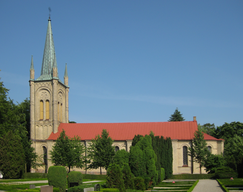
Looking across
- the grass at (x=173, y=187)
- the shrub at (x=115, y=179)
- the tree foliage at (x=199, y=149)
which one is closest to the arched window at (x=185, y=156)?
A: the tree foliage at (x=199, y=149)

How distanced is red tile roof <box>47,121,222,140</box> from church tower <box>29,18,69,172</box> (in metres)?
2.25

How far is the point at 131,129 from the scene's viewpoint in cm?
5328

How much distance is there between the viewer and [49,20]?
187ft

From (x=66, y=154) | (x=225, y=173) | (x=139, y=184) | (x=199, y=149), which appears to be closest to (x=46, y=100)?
(x=66, y=154)

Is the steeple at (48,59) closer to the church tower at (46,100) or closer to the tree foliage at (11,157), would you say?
the church tower at (46,100)

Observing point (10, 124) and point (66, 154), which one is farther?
point (10, 124)

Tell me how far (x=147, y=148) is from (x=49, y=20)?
124 feet

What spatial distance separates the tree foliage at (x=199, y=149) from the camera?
4650cm

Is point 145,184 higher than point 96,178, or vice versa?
point 145,184

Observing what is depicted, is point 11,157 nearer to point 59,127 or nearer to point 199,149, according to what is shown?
point 59,127

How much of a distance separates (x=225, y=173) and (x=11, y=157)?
30592 millimetres

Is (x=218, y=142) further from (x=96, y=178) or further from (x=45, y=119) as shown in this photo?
(x=45, y=119)

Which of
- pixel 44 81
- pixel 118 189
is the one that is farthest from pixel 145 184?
pixel 44 81

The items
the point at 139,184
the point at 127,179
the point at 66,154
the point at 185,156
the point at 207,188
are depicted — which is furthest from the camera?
the point at 185,156
